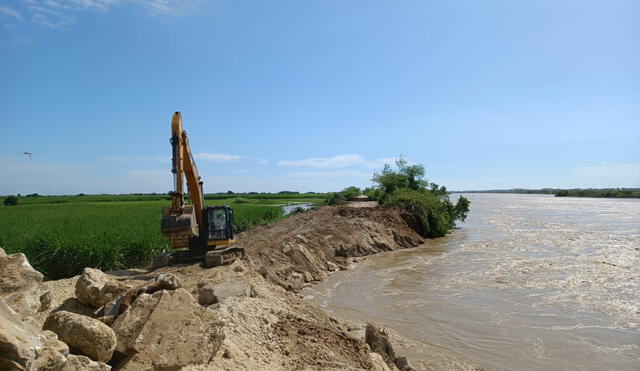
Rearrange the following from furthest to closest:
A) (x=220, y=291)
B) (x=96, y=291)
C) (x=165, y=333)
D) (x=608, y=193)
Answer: (x=608, y=193) < (x=220, y=291) < (x=96, y=291) < (x=165, y=333)

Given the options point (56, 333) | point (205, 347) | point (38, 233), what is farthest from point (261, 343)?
point (38, 233)

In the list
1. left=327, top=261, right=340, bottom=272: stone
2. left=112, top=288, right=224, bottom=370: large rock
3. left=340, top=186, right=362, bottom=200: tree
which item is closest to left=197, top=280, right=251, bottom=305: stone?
left=112, top=288, right=224, bottom=370: large rock

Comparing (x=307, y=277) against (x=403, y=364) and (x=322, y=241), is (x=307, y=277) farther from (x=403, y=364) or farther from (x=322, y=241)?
(x=403, y=364)

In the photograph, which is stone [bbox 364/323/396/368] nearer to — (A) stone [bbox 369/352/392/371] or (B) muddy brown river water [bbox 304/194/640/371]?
(A) stone [bbox 369/352/392/371]

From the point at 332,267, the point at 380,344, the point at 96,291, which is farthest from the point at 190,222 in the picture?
the point at 332,267

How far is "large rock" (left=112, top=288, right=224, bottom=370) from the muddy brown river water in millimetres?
5628

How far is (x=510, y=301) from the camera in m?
12.3

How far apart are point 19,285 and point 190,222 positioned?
17.3ft

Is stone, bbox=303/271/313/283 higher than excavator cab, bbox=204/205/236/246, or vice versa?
excavator cab, bbox=204/205/236/246

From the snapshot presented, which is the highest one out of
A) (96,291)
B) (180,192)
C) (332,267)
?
(180,192)

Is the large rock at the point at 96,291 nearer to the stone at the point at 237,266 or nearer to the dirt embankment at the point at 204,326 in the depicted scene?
the dirt embankment at the point at 204,326

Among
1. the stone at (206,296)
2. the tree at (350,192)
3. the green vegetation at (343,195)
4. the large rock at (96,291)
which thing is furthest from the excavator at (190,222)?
the tree at (350,192)

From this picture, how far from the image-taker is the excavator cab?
43.5ft

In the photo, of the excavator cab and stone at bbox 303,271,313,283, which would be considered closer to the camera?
the excavator cab
